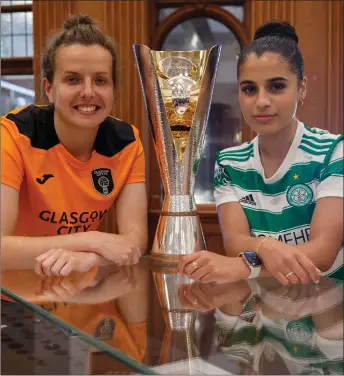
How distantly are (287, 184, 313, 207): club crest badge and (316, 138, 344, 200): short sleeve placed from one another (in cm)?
3

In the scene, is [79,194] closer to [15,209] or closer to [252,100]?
[15,209]

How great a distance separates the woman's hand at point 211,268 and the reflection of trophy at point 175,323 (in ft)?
0.05

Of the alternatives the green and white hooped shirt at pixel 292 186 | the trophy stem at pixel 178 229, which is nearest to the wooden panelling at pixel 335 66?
the green and white hooped shirt at pixel 292 186

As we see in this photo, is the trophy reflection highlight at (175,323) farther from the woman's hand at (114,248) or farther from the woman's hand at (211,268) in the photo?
the woman's hand at (114,248)

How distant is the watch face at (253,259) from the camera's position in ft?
2.32

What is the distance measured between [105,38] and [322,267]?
572mm

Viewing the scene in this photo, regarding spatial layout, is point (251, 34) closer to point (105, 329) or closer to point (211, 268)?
point (211, 268)

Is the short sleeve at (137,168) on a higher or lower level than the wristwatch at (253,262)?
higher

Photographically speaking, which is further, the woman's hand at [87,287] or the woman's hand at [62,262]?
the woman's hand at [62,262]

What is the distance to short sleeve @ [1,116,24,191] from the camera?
936 millimetres

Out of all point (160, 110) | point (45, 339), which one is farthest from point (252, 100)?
point (45, 339)

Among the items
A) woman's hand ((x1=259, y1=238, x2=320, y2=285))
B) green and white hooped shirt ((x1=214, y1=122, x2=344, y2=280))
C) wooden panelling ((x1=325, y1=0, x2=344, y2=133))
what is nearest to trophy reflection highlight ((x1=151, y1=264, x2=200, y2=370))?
woman's hand ((x1=259, y1=238, x2=320, y2=285))

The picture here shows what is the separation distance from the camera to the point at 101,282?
694mm

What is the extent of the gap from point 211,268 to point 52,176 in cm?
45
